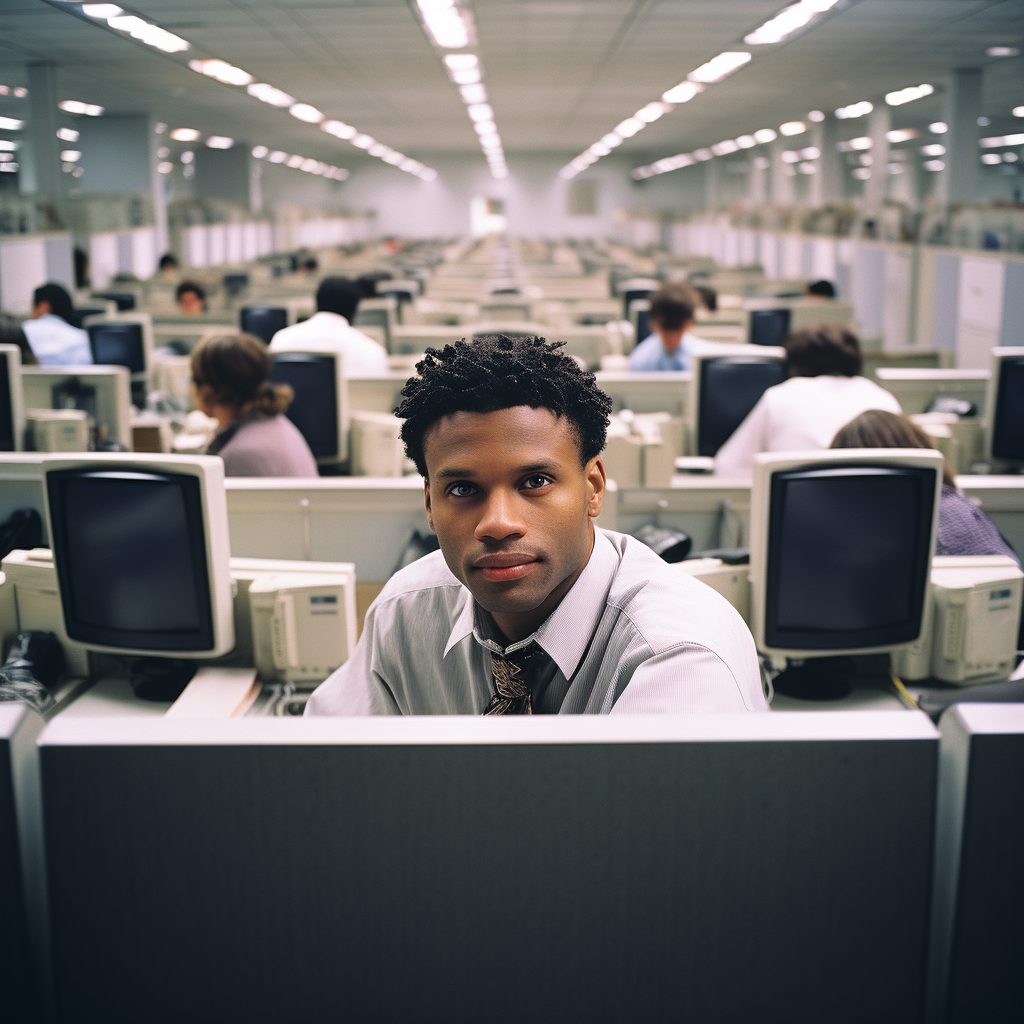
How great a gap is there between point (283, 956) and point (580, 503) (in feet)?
2.05

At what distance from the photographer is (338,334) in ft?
19.1

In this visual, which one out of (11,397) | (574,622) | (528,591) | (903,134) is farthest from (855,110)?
(528,591)

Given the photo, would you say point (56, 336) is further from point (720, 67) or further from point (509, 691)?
point (720, 67)

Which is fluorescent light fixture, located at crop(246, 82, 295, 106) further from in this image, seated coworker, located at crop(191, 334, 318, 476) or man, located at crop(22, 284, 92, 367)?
seated coworker, located at crop(191, 334, 318, 476)

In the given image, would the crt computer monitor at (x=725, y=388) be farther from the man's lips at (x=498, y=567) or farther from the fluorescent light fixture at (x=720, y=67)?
the fluorescent light fixture at (x=720, y=67)

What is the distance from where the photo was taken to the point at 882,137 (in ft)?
47.1

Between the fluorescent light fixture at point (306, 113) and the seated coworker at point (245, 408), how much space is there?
10836mm

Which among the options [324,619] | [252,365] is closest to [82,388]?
[252,365]

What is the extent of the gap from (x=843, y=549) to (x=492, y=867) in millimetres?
1823

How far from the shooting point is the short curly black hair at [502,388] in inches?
46.9

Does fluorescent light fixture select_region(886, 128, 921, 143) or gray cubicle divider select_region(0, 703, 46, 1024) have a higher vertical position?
fluorescent light fixture select_region(886, 128, 921, 143)

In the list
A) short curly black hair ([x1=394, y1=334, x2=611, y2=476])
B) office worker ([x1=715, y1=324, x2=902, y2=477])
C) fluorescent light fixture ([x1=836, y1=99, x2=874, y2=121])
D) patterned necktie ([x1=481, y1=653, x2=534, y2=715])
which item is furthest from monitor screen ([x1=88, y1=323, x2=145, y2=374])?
fluorescent light fixture ([x1=836, y1=99, x2=874, y2=121])

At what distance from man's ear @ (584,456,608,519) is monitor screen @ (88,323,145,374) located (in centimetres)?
611

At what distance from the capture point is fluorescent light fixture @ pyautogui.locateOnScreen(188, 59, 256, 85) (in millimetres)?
9963
